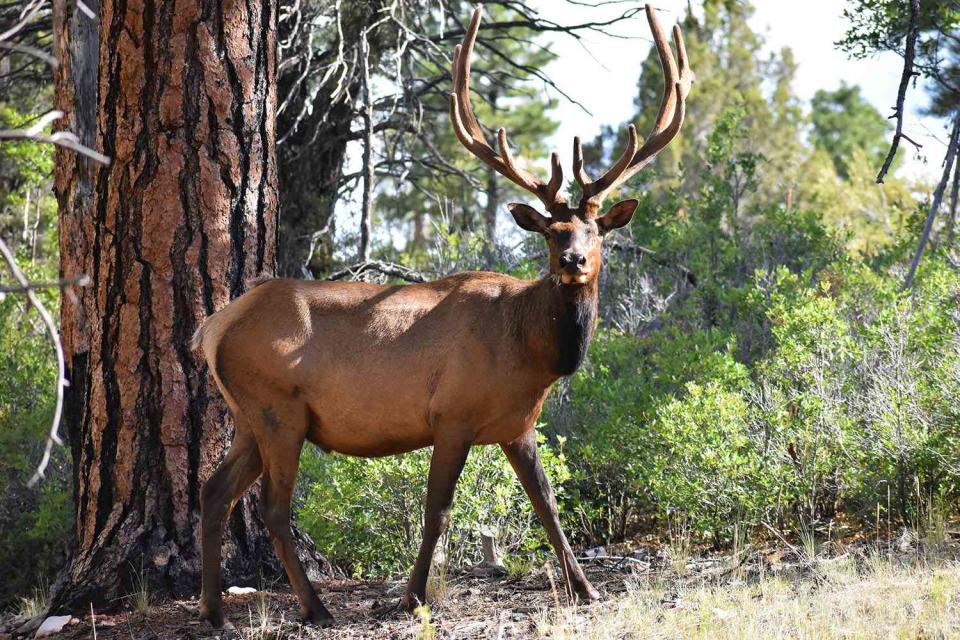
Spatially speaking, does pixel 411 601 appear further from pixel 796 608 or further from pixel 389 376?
pixel 796 608

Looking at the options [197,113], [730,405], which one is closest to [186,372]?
[197,113]

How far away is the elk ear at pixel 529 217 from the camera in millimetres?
5844

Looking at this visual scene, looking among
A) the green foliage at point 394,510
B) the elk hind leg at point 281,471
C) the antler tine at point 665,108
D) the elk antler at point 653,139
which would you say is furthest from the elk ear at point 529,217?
the green foliage at point 394,510

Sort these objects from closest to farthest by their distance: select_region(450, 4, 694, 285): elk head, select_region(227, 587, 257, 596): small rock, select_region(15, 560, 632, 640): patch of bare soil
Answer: select_region(15, 560, 632, 640): patch of bare soil
select_region(450, 4, 694, 285): elk head
select_region(227, 587, 257, 596): small rock

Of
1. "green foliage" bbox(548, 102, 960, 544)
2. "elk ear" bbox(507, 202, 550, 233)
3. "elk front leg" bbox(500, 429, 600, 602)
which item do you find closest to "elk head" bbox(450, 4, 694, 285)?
"elk ear" bbox(507, 202, 550, 233)

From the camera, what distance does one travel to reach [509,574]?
6527mm

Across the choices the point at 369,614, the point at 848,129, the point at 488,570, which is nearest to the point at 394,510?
the point at 488,570

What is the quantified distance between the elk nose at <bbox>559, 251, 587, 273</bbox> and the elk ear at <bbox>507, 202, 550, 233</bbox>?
528 millimetres

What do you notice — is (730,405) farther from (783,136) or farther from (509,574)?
(783,136)

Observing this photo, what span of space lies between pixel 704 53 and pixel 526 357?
120ft

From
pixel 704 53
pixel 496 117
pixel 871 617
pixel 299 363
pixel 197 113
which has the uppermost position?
pixel 704 53

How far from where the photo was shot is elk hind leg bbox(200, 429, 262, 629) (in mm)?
5723

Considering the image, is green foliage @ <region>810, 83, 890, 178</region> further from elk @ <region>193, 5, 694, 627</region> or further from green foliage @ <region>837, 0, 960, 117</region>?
elk @ <region>193, 5, 694, 627</region>

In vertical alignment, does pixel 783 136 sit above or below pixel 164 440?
above
